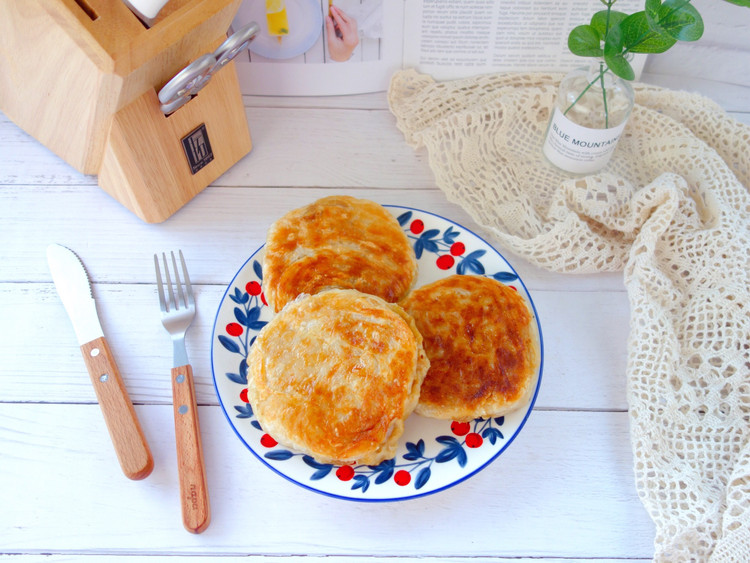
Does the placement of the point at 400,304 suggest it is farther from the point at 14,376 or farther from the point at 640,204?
the point at 14,376

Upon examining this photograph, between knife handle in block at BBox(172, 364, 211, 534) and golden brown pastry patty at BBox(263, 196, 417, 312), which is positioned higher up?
golden brown pastry patty at BBox(263, 196, 417, 312)

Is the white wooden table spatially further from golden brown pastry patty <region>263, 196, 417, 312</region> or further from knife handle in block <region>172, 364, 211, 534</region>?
golden brown pastry patty <region>263, 196, 417, 312</region>

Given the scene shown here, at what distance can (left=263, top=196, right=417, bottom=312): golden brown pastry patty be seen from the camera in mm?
1083

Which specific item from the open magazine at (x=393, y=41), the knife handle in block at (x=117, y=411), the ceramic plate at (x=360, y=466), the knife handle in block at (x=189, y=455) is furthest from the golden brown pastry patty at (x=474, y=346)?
the open magazine at (x=393, y=41)

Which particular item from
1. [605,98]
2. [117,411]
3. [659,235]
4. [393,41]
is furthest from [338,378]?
[393,41]

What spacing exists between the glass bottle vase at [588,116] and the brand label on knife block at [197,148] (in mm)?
779

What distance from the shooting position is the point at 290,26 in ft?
4.76

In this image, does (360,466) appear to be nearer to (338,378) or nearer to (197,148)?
(338,378)

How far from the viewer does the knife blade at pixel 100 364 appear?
1044 mm

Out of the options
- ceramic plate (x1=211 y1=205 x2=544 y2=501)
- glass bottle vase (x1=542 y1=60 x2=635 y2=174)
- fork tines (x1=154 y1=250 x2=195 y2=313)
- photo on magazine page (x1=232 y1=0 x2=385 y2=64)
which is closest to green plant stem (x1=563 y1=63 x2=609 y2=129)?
glass bottle vase (x1=542 y1=60 x2=635 y2=174)

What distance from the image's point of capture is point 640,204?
1.25m

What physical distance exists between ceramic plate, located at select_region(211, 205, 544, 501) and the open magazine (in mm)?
594

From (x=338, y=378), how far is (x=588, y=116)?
0.85m

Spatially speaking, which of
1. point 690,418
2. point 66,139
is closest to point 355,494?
point 690,418
